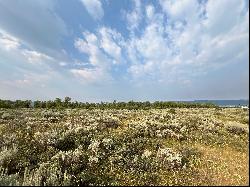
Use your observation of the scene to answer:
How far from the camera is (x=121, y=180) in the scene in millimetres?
9836

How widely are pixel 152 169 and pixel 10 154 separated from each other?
502 cm

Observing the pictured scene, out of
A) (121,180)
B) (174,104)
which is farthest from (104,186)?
(174,104)

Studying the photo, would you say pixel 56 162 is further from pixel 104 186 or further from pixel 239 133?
pixel 239 133

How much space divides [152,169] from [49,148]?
4526mm

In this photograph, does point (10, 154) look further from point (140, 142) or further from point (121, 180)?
point (140, 142)

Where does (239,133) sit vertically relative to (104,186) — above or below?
above

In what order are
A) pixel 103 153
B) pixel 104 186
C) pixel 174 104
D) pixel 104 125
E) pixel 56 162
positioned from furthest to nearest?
pixel 174 104 → pixel 104 125 → pixel 103 153 → pixel 56 162 → pixel 104 186

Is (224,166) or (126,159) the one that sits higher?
(126,159)

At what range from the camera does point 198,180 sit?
32.3ft

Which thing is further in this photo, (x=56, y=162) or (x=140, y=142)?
(x=140, y=142)

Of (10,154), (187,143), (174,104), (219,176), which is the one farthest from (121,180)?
(174,104)

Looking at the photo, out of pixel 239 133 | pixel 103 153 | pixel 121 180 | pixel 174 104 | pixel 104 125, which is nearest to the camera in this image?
pixel 121 180

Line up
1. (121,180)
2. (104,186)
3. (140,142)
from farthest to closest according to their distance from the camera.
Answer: (140,142) < (121,180) < (104,186)

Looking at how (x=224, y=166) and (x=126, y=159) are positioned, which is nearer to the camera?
(x=224, y=166)
